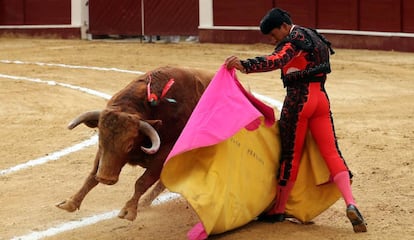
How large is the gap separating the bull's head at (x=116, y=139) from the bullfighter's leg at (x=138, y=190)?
0.12 metres

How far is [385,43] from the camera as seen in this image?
1288 cm

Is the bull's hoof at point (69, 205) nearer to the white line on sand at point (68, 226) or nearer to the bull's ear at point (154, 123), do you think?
the white line on sand at point (68, 226)

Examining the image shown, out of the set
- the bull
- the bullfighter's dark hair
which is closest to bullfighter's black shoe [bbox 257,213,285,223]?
the bull

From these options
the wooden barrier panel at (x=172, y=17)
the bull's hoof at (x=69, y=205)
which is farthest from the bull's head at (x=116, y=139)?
the wooden barrier panel at (x=172, y=17)

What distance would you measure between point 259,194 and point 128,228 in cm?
60

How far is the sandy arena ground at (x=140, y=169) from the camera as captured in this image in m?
3.89

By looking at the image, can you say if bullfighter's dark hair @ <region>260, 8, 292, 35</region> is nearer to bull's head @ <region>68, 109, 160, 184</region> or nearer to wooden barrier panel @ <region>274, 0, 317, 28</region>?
bull's head @ <region>68, 109, 160, 184</region>

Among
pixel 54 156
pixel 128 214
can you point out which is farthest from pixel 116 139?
pixel 54 156

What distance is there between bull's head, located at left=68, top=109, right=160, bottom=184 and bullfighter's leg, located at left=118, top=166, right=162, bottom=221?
0.38 feet

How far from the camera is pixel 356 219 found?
3662 mm

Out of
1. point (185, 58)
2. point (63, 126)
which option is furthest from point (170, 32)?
point (63, 126)

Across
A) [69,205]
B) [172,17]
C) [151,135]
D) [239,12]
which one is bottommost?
[69,205]

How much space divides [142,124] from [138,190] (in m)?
0.29

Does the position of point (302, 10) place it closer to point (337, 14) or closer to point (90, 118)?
point (337, 14)
